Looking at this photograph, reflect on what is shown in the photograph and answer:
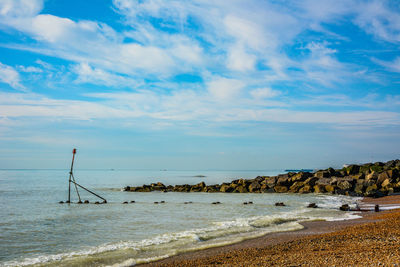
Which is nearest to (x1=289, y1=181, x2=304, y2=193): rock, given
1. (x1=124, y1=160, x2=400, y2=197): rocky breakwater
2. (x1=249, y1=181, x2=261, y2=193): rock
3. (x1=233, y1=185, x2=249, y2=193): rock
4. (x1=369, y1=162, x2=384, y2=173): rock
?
(x1=124, y1=160, x2=400, y2=197): rocky breakwater

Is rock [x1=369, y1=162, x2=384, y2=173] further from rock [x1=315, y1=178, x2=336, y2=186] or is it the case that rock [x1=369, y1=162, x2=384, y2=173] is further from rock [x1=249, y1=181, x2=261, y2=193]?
rock [x1=249, y1=181, x2=261, y2=193]

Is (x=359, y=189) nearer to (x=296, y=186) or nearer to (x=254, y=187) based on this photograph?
(x=296, y=186)

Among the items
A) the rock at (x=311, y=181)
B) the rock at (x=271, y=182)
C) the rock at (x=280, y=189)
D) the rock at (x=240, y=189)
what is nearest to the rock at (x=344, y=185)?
the rock at (x=311, y=181)

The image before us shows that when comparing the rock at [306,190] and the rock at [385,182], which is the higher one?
the rock at [385,182]

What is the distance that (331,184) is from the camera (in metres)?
40.8

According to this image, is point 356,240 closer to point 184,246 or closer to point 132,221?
point 184,246

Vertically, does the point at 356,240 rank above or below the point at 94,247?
above

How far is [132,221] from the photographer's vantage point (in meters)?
21.6

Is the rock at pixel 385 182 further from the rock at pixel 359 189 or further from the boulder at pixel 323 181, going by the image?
the boulder at pixel 323 181

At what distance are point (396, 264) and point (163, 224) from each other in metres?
15.1

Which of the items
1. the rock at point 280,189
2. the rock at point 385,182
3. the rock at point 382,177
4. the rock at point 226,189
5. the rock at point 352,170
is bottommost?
the rock at point 226,189

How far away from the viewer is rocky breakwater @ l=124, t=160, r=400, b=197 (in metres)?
36.9

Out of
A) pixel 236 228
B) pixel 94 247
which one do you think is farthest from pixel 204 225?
pixel 94 247

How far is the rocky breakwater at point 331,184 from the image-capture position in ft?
121
